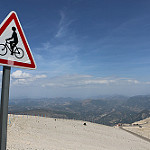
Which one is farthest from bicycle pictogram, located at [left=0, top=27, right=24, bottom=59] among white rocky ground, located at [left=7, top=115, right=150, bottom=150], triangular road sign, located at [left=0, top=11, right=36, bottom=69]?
white rocky ground, located at [left=7, top=115, right=150, bottom=150]

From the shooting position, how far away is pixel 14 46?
126 inches

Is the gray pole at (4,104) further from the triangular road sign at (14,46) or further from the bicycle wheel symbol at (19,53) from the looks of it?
the bicycle wheel symbol at (19,53)

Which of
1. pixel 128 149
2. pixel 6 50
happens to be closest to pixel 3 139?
pixel 6 50

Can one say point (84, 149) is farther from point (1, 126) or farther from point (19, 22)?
point (19, 22)

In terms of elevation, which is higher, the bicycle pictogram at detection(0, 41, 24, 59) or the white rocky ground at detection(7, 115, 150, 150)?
the bicycle pictogram at detection(0, 41, 24, 59)

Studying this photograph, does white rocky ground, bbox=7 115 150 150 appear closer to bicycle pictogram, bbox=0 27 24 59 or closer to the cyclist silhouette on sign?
bicycle pictogram, bbox=0 27 24 59

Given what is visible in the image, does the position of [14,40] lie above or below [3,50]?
above

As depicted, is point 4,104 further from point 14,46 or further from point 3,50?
point 14,46

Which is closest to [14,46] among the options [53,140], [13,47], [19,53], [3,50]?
[13,47]

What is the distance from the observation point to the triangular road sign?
2983mm

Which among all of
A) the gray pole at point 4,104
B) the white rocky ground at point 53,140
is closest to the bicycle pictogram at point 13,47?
the gray pole at point 4,104

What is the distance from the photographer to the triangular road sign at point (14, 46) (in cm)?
298

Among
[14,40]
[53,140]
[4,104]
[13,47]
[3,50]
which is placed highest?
[14,40]

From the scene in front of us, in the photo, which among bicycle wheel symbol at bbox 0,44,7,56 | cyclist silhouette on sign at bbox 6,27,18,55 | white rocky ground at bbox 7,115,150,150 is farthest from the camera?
white rocky ground at bbox 7,115,150,150
